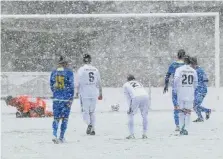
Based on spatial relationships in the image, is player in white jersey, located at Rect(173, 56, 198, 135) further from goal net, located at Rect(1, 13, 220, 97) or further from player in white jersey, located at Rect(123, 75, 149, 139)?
goal net, located at Rect(1, 13, 220, 97)

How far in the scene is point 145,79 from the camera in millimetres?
25203

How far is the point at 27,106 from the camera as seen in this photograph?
21125 mm

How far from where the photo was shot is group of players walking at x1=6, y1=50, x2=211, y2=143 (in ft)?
45.8

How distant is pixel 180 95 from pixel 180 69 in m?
0.55

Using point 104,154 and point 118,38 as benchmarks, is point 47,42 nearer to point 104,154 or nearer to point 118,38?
point 118,38

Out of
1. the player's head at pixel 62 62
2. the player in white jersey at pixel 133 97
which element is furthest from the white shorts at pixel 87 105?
the player's head at pixel 62 62

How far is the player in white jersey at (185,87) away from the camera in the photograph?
1530 centimetres

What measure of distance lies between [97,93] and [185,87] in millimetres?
1976

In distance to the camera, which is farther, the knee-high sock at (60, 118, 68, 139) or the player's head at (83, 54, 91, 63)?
the player's head at (83, 54, 91, 63)

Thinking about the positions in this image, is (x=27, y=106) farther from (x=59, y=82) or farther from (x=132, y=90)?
(x=59, y=82)

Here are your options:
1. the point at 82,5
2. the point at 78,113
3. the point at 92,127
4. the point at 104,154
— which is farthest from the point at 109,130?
the point at 82,5

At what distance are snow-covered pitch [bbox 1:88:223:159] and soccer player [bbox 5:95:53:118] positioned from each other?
1.15 feet

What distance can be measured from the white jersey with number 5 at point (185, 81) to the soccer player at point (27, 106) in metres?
6.75

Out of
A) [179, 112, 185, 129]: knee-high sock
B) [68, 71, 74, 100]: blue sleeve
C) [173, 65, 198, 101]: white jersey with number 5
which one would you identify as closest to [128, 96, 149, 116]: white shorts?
[179, 112, 185, 129]: knee-high sock
